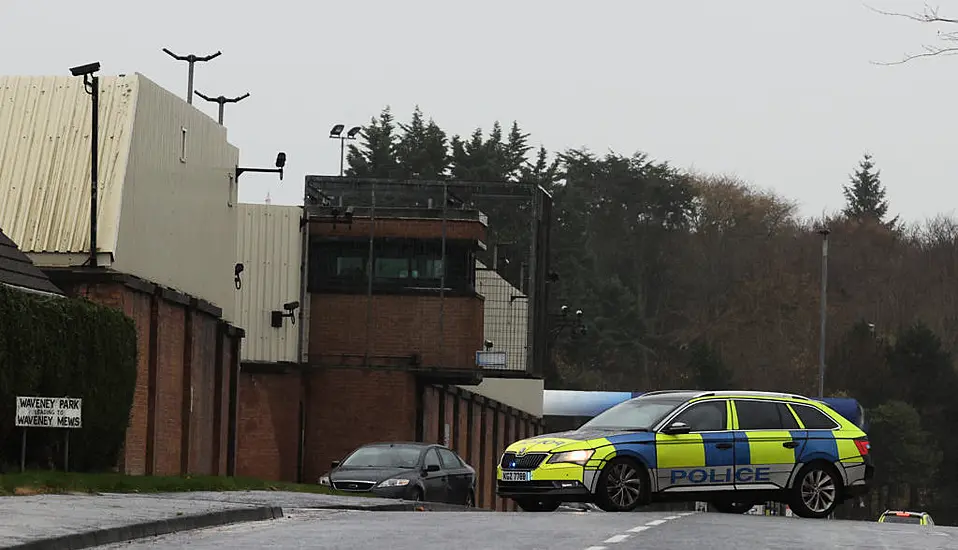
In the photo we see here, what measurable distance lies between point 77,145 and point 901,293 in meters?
84.8

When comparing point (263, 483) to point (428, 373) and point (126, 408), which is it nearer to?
point (126, 408)

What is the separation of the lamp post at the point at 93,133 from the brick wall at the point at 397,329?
615 inches

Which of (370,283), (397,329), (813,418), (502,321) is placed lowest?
(813,418)

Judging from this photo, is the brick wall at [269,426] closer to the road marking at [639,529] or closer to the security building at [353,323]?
the security building at [353,323]

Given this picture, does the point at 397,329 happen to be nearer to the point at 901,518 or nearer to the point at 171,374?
the point at 901,518

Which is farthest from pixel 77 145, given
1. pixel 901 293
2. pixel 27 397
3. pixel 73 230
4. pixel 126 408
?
pixel 901 293

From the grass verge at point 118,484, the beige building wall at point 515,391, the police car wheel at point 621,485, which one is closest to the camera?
the grass verge at point 118,484

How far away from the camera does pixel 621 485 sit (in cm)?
2441

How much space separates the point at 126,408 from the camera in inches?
1212

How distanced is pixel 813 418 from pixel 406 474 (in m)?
8.39

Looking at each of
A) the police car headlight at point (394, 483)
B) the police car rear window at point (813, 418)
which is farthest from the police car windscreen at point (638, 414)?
the police car headlight at point (394, 483)

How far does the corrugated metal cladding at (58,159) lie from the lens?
3434 cm

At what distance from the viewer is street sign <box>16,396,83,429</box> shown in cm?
2612

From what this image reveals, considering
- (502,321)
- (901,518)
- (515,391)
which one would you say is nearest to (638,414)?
(901,518)
